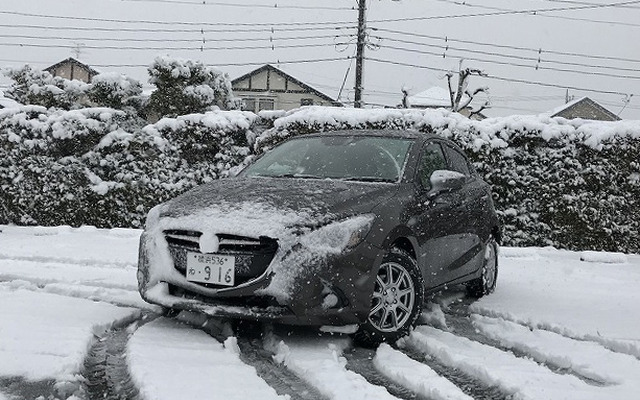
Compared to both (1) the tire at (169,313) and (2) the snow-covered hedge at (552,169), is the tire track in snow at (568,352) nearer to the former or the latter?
(1) the tire at (169,313)

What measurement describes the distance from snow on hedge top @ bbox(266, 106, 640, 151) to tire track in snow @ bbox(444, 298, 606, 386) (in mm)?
3914

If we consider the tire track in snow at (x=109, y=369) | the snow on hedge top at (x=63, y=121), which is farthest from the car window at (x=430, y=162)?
the snow on hedge top at (x=63, y=121)

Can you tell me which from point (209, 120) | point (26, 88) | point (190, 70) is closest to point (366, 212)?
point (209, 120)

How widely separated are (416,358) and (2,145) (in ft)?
28.2

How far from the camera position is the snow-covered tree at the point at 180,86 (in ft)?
56.9

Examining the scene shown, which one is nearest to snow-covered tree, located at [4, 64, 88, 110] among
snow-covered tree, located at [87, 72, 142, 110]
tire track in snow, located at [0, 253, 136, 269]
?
snow-covered tree, located at [87, 72, 142, 110]

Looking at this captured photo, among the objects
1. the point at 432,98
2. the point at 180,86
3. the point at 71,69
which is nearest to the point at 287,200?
the point at 180,86

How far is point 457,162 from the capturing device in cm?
580

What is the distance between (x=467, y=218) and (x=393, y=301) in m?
1.52

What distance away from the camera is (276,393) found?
2.99m

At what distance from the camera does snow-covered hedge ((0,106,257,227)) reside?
9.77 metres

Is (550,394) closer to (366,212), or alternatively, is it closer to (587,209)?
(366,212)

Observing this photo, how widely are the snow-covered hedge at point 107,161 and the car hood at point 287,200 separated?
18.0 ft

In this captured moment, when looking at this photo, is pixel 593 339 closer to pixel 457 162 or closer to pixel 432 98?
pixel 457 162
